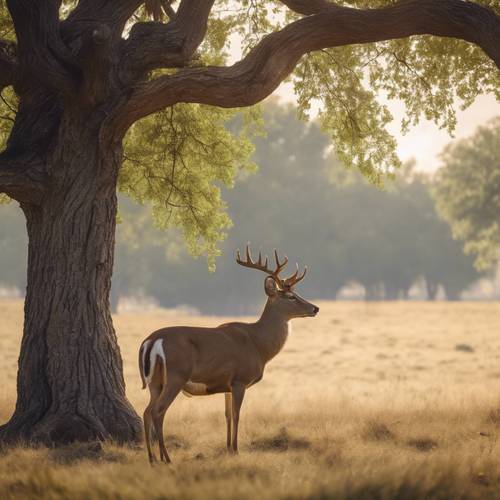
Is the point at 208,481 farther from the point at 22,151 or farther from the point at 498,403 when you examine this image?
the point at 498,403

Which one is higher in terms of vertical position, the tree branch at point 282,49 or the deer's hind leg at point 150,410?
the tree branch at point 282,49

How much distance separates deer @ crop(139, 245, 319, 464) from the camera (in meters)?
9.01

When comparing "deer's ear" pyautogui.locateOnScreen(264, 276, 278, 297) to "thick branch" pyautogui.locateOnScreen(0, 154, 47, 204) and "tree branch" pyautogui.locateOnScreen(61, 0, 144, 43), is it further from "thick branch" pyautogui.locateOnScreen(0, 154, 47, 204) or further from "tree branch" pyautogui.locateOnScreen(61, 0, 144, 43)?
"tree branch" pyautogui.locateOnScreen(61, 0, 144, 43)

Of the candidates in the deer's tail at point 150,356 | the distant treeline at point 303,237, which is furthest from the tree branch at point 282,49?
the distant treeline at point 303,237

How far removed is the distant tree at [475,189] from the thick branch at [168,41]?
35484 millimetres

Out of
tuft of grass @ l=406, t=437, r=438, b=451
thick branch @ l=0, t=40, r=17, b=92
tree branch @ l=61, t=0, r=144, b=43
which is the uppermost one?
tree branch @ l=61, t=0, r=144, b=43

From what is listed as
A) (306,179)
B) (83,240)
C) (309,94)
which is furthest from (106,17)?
(306,179)

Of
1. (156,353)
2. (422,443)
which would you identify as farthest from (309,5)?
(422,443)

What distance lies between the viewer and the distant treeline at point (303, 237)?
7112 cm

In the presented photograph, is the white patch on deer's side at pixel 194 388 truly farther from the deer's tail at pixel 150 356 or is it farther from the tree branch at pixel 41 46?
the tree branch at pixel 41 46

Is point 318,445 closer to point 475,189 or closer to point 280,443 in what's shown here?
point 280,443

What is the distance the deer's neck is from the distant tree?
3572 cm

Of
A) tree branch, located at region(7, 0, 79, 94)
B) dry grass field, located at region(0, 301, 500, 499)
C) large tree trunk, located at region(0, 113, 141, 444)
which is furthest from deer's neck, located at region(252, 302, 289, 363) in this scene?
tree branch, located at region(7, 0, 79, 94)

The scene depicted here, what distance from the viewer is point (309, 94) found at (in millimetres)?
14406
